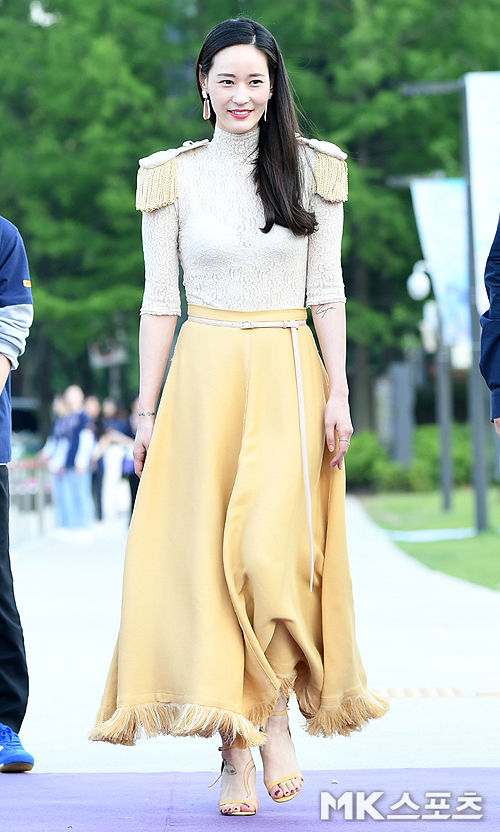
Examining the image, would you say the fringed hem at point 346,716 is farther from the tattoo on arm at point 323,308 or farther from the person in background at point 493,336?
the tattoo on arm at point 323,308

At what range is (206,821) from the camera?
3.74 m

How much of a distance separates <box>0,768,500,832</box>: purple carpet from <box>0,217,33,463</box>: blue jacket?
3.56 ft

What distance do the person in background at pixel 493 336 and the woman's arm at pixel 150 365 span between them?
3.06ft

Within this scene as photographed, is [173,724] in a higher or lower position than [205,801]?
higher

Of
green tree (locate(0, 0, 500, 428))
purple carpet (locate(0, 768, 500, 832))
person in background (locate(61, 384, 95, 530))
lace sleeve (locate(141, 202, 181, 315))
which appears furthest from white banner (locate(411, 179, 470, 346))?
green tree (locate(0, 0, 500, 428))

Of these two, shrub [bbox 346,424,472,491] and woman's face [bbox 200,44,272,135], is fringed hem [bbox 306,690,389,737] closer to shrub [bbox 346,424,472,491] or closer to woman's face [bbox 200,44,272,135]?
woman's face [bbox 200,44,272,135]

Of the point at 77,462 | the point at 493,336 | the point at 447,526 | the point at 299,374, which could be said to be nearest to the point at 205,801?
the point at 299,374

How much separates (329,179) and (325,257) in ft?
0.73

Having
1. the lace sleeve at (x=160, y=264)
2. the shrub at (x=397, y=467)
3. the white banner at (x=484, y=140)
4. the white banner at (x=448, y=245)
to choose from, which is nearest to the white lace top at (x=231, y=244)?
the lace sleeve at (x=160, y=264)

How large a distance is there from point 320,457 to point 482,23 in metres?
30.4

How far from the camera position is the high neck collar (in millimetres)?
3928

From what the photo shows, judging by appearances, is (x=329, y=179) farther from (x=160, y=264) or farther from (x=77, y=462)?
(x=77, y=462)

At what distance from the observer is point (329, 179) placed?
13.0 ft

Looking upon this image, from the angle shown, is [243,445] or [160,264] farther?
[160,264]
